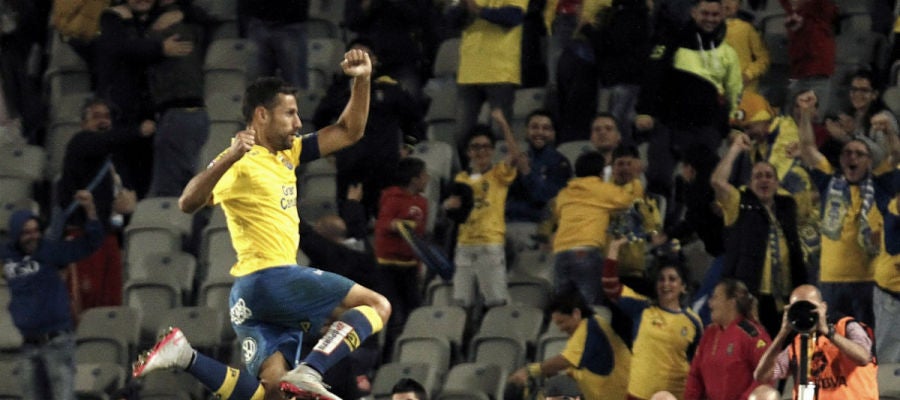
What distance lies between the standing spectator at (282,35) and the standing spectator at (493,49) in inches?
44.8

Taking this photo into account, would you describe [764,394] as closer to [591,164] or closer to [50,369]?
[591,164]

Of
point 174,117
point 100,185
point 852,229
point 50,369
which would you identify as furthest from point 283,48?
point 852,229

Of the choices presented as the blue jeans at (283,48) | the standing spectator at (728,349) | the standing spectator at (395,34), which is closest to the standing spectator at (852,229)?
the standing spectator at (728,349)

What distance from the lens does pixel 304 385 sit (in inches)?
432

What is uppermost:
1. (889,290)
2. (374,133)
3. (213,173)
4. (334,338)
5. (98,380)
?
(213,173)

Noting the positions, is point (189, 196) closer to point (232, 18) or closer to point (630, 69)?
point (630, 69)

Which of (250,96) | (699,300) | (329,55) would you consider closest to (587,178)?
(699,300)

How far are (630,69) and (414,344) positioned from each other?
2.79m

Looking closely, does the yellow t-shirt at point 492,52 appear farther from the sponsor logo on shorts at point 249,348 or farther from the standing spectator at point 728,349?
the sponsor logo on shorts at point 249,348

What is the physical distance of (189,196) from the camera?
11078mm

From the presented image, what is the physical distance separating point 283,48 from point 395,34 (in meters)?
0.81

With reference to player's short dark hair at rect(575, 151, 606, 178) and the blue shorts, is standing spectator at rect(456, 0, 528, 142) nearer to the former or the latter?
player's short dark hair at rect(575, 151, 606, 178)

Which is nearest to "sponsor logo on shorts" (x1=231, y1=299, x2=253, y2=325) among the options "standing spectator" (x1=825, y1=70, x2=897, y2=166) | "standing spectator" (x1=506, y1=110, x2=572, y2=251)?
"standing spectator" (x1=825, y1=70, x2=897, y2=166)

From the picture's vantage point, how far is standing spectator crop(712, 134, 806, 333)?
15.0 m
